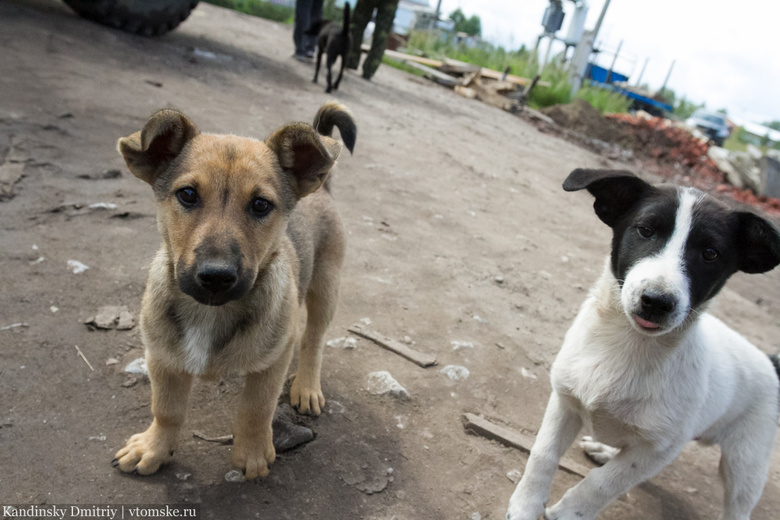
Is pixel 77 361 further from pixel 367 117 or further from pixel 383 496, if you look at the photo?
pixel 367 117

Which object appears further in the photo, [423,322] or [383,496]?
[423,322]

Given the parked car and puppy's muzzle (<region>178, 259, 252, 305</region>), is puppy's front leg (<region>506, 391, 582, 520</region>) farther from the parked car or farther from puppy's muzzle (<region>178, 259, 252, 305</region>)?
the parked car

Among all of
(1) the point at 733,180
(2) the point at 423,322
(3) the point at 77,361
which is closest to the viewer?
(3) the point at 77,361

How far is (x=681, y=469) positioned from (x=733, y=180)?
15338 mm

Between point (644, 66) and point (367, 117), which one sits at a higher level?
point (644, 66)

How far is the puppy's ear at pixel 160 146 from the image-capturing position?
2514 mm

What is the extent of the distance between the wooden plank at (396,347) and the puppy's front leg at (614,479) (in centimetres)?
152

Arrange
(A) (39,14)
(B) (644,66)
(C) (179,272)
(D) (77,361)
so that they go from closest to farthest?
(C) (179,272) < (D) (77,361) < (A) (39,14) < (B) (644,66)

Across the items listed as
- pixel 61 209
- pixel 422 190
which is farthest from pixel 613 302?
pixel 422 190

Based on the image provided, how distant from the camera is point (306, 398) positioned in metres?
3.43

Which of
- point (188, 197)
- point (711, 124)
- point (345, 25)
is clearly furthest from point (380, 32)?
point (711, 124)

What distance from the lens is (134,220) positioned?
4938mm

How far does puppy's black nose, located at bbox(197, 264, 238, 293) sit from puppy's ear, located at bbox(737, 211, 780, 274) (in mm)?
2407

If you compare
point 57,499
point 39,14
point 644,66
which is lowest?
point 57,499
